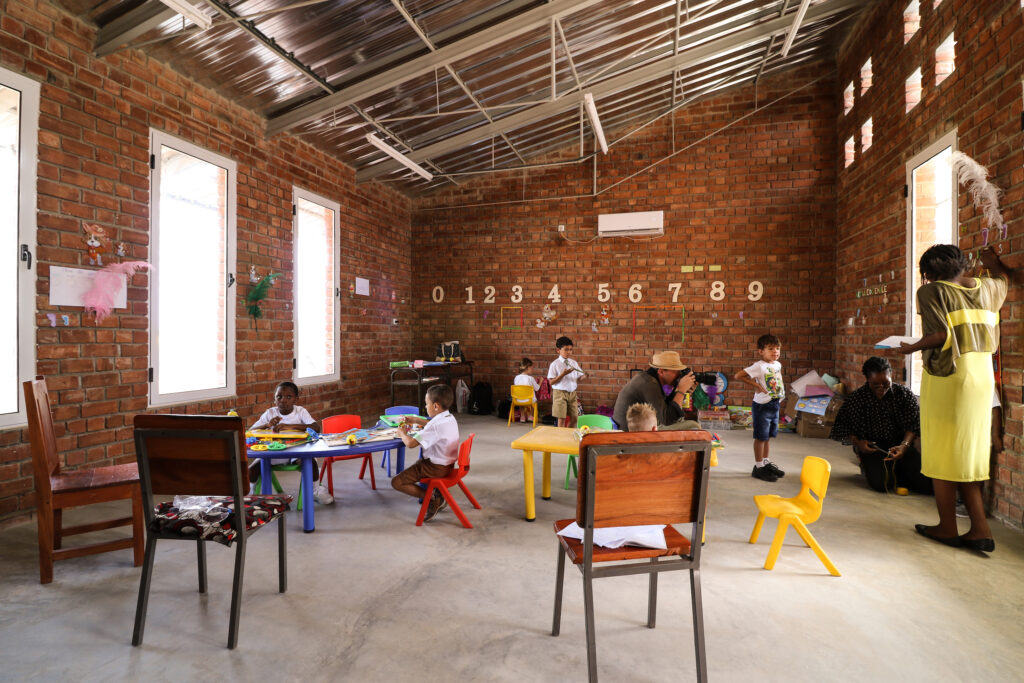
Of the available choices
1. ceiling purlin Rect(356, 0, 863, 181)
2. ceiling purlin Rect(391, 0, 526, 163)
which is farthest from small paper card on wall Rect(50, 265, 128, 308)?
ceiling purlin Rect(356, 0, 863, 181)

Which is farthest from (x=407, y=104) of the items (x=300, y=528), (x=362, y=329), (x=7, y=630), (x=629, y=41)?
(x=7, y=630)

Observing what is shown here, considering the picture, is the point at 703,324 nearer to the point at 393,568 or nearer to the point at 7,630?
the point at 393,568

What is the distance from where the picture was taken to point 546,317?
8.37 metres

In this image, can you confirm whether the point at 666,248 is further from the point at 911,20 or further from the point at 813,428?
the point at 911,20

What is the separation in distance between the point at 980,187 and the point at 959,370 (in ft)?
5.18

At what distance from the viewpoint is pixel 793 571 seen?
2.93 meters

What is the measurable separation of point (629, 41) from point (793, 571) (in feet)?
17.8

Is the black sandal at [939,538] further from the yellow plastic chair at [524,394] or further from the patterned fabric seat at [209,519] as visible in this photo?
the yellow plastic chair at [524,394]

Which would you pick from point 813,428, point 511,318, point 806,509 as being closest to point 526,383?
point 511,318

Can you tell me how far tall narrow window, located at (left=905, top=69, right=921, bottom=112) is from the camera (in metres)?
5.08

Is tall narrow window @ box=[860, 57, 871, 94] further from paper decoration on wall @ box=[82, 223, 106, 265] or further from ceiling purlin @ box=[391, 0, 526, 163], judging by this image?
paper decoration on wall @ box=[82, 223, 106, 265]

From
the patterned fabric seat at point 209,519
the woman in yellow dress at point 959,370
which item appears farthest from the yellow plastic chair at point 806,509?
the patterned fabric seat at point 209,519

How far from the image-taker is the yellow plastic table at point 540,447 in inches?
135

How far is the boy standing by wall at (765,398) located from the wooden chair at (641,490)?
3.23 m
